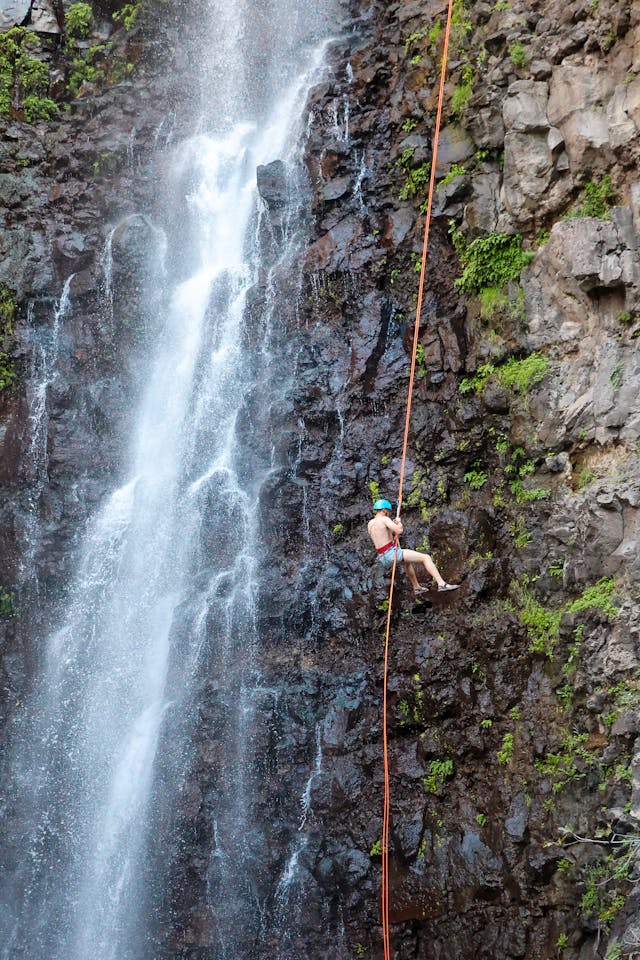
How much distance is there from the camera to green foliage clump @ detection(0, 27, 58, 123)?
15.3 metres

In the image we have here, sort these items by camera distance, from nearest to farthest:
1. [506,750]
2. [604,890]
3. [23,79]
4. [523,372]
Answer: [604,890] < [506,750] < [523,372] < [23,79]

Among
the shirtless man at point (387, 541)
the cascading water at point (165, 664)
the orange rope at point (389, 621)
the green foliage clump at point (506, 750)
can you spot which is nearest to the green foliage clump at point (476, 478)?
the orange rope at point (389, 621)

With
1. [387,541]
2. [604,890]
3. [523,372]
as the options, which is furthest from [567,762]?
[523,372]

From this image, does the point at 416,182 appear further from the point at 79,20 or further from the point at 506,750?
the point at 79,20

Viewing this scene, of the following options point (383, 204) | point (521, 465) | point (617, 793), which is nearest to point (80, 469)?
point (383, 204)

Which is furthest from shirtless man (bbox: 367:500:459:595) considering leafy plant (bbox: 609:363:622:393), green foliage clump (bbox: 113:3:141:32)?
green foliage clump (bbox: 113:3:141:32)

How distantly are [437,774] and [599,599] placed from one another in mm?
2596

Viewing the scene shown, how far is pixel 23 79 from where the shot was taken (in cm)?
1541

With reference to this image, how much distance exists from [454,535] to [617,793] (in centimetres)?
347

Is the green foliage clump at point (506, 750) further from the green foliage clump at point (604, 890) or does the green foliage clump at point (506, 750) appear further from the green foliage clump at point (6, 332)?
the green foliage clump at point (6, 332)

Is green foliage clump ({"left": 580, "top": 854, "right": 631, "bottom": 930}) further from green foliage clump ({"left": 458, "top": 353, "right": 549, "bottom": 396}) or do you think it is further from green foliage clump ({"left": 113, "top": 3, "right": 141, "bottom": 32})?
green foliage clump ({"left": 113, "top": 3, "right": 141, "bottom": 32})

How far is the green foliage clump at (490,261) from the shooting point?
10.2m

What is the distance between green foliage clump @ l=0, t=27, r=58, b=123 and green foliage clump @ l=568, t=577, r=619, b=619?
12168 mm

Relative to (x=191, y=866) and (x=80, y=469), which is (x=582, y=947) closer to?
(x=191, y=866)
